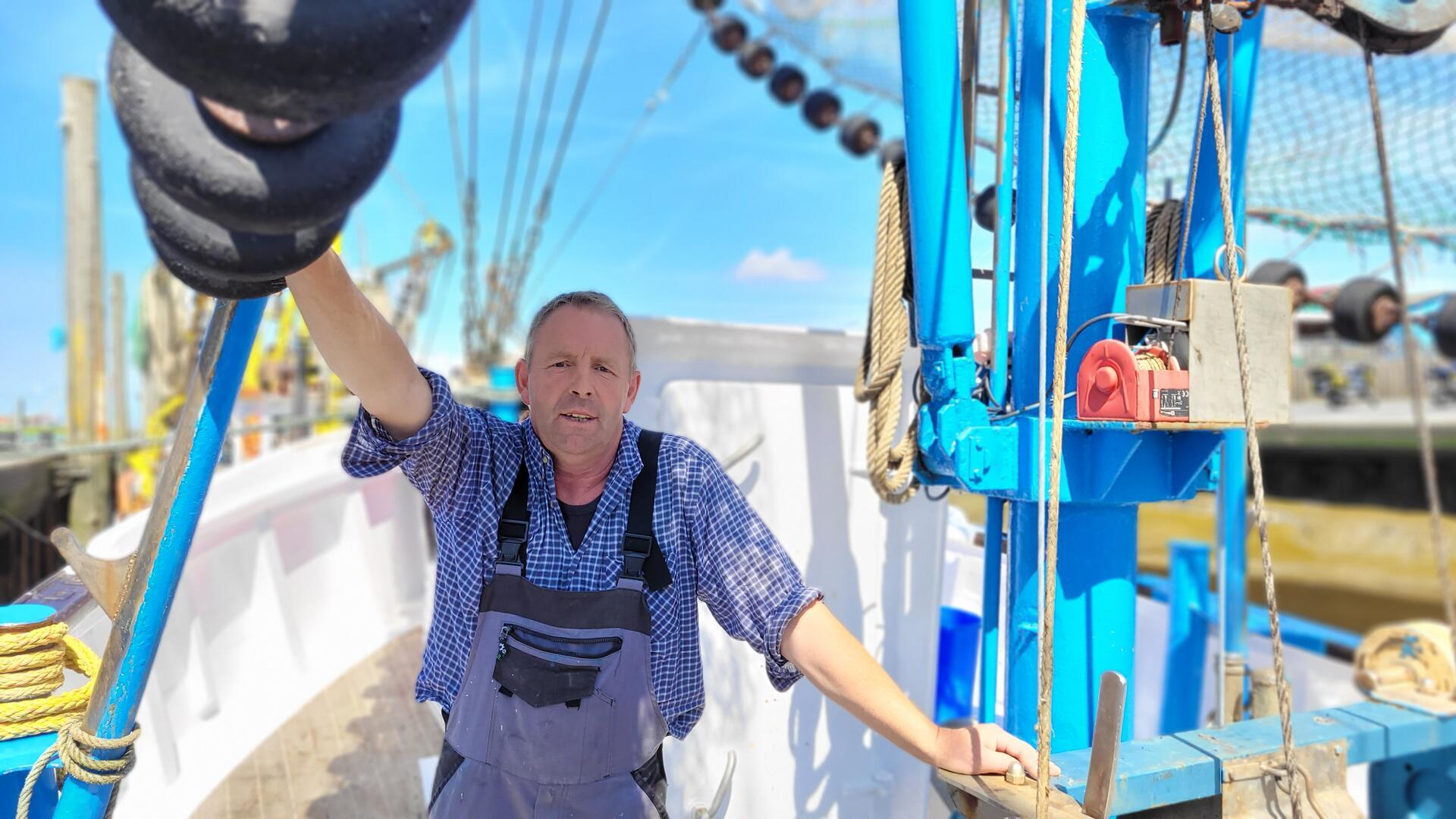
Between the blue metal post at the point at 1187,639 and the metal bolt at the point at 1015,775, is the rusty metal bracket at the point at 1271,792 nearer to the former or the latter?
the metal bolt at the point at 1015,775

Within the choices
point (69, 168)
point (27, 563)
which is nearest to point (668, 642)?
point (27, 563)

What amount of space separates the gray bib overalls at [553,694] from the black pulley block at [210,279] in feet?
2.19

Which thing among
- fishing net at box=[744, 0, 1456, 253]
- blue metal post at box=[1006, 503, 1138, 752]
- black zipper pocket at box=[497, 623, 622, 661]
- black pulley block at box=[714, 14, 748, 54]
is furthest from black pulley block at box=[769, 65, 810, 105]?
black zipper pocket at box=[497, 623, 622, 661]

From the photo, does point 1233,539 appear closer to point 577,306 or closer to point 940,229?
point 940,229

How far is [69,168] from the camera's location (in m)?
8.91

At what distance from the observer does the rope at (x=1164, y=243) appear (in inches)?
83.7

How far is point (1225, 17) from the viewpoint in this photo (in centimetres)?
164

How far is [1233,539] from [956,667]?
97 cm

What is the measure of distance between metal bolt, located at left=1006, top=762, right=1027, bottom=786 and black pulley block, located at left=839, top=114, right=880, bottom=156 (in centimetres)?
740

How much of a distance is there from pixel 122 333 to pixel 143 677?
579 inches

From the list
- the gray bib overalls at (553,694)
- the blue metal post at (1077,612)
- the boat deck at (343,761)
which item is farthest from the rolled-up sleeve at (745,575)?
the boat deck at (343,761)

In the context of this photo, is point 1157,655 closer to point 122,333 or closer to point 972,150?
point 972,150

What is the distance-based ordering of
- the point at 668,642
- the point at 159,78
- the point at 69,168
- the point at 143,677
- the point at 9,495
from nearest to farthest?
the point at 159,78
the point at 143,677
the point at 668,642
the point at 9,495
the point at 69,168

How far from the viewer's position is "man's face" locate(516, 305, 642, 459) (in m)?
1.58
